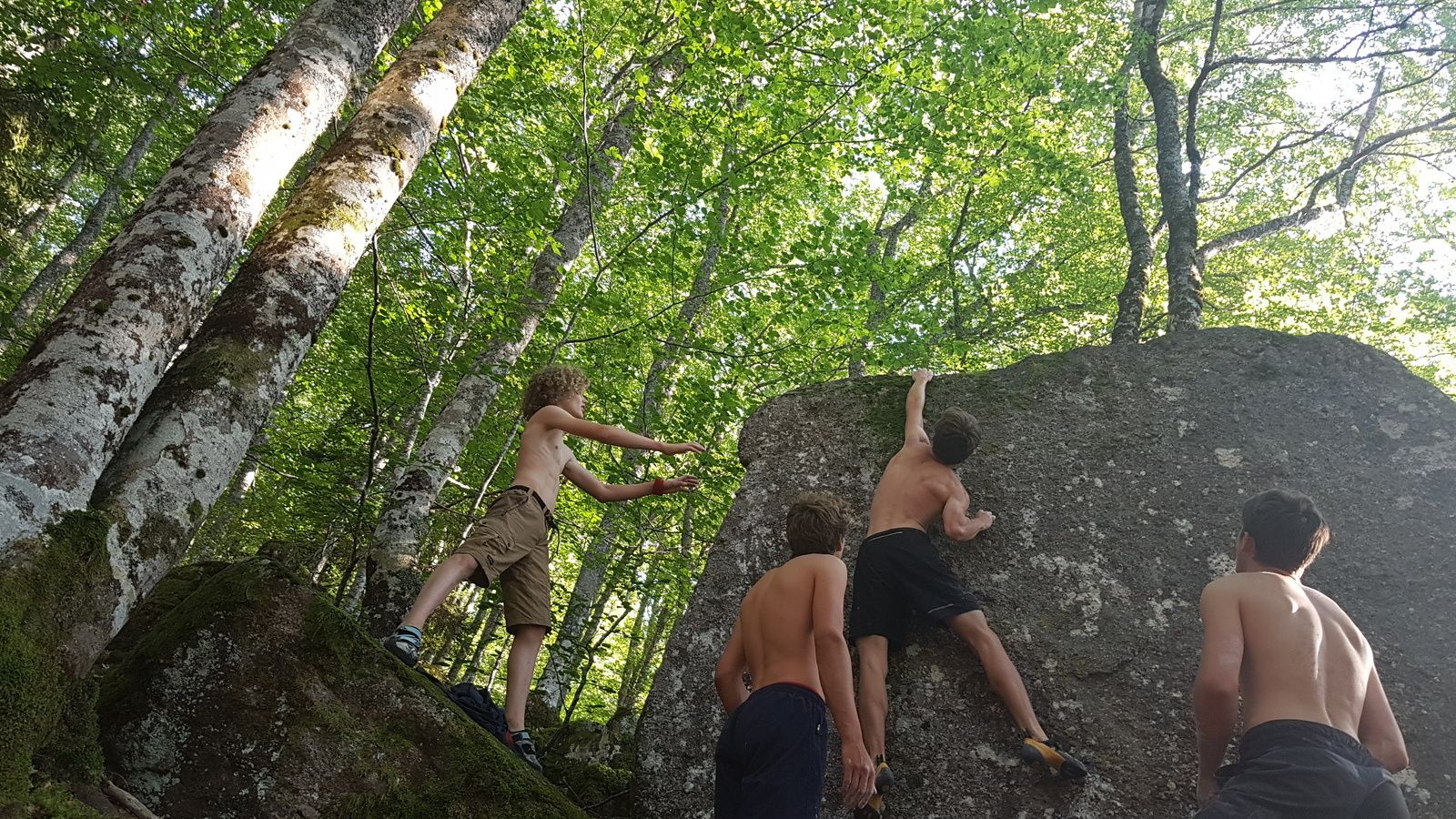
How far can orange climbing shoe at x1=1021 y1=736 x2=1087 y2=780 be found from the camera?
3.42 m

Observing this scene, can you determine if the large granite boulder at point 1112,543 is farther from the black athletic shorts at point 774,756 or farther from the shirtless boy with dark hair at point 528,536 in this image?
the black athletic shorts at point 774,756

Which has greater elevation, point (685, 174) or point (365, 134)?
point (685, 174)

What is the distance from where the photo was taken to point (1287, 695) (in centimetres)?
273

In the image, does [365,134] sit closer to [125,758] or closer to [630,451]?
[125,758]

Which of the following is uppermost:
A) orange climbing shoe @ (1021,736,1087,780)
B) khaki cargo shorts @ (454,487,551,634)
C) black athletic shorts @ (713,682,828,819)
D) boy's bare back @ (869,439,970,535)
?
boy's bare back @ (869,439,970,535)

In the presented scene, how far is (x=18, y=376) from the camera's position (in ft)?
7.50

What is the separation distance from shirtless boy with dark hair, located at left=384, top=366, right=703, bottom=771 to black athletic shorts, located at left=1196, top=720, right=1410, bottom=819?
2745 millimetres

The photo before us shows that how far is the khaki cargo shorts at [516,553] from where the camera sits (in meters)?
3.94

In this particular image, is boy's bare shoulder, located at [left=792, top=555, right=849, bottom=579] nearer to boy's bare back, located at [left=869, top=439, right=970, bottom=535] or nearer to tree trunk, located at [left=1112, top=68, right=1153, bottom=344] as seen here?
boy's bare back, located at [left=869, top=439, right=970, bottom=535]

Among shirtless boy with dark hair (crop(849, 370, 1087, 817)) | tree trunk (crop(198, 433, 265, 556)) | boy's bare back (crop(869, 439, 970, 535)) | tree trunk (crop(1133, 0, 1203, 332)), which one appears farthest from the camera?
tree trunk (crop(198, 433, 265, 556))

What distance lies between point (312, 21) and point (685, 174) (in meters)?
3.93

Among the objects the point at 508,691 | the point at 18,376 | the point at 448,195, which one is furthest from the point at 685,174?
the point at 18,376

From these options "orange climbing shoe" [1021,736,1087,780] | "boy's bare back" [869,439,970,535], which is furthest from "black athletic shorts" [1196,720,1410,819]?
"boy's bare back" [869,439,970,535]

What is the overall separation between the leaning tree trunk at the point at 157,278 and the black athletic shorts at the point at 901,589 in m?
3.32
